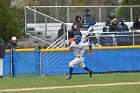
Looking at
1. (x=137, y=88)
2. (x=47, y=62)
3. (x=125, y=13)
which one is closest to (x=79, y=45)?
(x=47, y=62)

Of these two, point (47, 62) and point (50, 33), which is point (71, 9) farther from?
point (47, 62)

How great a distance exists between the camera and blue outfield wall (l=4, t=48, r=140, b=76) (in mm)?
23344

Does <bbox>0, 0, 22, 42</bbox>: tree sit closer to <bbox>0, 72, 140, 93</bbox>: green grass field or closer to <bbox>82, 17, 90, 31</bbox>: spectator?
<bbox>82, 17, 90, 31</bbox>: spectator

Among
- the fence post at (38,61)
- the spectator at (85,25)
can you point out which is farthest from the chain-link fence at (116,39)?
the fence post at (38,61)

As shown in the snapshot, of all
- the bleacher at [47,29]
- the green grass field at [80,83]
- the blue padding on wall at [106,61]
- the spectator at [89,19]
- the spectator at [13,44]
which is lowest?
the green grass field at [80,83]

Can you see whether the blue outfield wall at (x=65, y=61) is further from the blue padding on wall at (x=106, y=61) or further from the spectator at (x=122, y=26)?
the spectator at (x=122, y=26)

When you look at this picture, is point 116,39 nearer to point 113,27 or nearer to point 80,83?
point 113,27

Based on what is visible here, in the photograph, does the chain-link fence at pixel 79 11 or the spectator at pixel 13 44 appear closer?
the spectator at pixel 13 44

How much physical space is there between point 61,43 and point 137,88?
9.09 metres

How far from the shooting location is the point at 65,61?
78.3ft

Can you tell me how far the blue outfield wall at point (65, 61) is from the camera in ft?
76.6

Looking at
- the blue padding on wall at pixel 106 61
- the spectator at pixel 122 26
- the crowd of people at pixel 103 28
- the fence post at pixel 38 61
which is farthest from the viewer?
the spectator at pixel 122 26

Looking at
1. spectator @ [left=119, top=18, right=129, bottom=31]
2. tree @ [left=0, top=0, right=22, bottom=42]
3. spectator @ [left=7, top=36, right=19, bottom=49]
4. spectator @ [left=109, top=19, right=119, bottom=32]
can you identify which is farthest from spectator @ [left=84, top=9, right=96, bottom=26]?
tree @ [left=0, top=0, right=22, bottom=42]

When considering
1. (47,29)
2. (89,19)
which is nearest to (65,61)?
(89,19)
